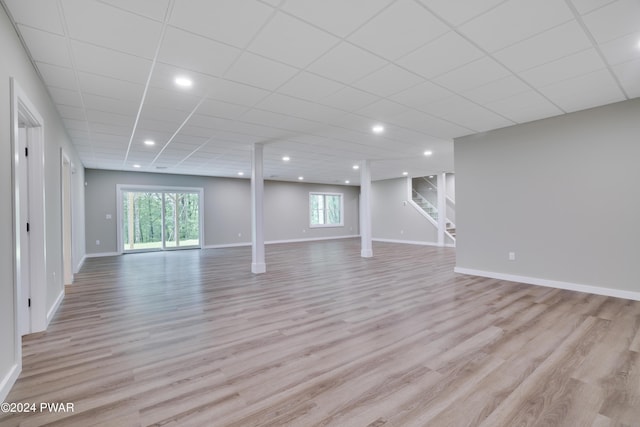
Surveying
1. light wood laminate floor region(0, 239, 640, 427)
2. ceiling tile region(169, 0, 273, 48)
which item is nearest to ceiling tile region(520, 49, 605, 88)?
light wood laminate floor region(0, 239, 640, 427)

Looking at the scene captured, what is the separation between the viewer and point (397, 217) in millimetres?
11750

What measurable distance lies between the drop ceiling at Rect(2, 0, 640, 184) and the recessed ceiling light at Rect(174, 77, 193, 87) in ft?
0.22

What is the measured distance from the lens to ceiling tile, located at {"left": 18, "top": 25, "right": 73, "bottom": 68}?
228 centimetres

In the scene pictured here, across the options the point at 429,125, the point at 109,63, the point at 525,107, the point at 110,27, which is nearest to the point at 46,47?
the point at 109,63

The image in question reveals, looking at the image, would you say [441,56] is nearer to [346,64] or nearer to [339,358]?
[346,64]

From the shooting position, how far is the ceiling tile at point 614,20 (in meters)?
2.10

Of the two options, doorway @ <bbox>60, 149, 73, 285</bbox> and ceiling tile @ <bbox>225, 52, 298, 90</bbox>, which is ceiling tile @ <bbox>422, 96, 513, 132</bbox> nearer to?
ceiling tile @ <bbox>225, 52, 298, 90</bbox>

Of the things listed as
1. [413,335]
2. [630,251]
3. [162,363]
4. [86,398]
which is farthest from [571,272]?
[86,398]

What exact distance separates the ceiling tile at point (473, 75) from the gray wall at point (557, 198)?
2.23 metres

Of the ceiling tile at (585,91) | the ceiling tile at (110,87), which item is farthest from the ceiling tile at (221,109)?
the ceiling tile at (585,91)

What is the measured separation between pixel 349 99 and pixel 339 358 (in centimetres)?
293

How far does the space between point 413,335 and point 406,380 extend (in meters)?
0.82

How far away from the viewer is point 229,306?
152 inches

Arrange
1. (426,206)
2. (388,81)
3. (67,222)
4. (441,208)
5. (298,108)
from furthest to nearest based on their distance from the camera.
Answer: (426,206)
(441,208)
(67,222)
(298,108)
(388,81)
